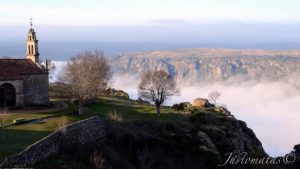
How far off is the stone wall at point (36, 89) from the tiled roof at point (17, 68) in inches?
24.5

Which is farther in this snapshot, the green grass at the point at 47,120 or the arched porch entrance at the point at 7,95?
the arched porch entrance at the point at 7,95

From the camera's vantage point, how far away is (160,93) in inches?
2361

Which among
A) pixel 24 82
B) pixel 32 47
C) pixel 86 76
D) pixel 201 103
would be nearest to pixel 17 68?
pixel 24 82

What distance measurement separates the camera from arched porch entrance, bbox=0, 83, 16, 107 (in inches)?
2111

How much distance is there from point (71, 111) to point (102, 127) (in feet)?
40.4

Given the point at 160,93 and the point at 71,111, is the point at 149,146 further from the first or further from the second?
the point at 160,93

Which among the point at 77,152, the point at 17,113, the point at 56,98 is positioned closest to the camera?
the point at 77,152

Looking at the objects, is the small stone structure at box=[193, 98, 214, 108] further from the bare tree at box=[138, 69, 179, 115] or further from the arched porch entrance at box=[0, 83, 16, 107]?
the arched porch entrance at box=[0, 83, 16, 107]

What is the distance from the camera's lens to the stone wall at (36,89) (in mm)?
55062

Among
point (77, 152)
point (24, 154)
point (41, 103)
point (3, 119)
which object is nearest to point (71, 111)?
point (41, 103)

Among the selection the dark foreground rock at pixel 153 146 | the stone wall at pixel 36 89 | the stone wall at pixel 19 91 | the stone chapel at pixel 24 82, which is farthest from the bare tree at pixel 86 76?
the dark foreground rock at pixel 153 146

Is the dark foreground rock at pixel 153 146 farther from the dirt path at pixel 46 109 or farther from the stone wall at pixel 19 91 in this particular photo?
the stone wall at pixel 19 91

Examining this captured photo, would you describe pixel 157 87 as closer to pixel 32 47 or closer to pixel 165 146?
pixel 32 47

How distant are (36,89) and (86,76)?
553 cm
